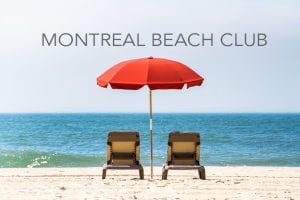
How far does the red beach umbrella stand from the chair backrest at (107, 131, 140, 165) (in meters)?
1.00

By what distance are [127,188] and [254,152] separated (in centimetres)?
2779

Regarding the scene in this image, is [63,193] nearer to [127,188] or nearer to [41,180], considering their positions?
[127,188]

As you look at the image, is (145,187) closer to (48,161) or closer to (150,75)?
(150,75)

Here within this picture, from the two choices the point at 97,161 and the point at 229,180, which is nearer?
the point at 229,180

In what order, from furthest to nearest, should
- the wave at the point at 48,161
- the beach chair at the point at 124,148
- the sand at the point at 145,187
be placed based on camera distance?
the wave at the point at 48,161 < the beach chair at the point at 124,148 < the sand at the point at 145,187

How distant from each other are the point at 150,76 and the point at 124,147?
1.43 metres

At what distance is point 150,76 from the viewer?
31.8 feet

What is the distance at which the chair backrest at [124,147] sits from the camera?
10.6 meters

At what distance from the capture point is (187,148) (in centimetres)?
Result: 1061

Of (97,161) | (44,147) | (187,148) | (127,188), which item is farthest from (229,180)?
(44,147)

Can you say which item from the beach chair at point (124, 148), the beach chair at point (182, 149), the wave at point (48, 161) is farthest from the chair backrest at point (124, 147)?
the wave at point (48, 161)

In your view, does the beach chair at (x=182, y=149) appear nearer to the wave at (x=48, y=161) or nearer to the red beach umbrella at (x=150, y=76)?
the red beach umbrella at (x=150, y=76)

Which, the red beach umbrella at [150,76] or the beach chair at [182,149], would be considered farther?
the beach chair at [182,149]

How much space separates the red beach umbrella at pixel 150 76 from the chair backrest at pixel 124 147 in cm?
100
